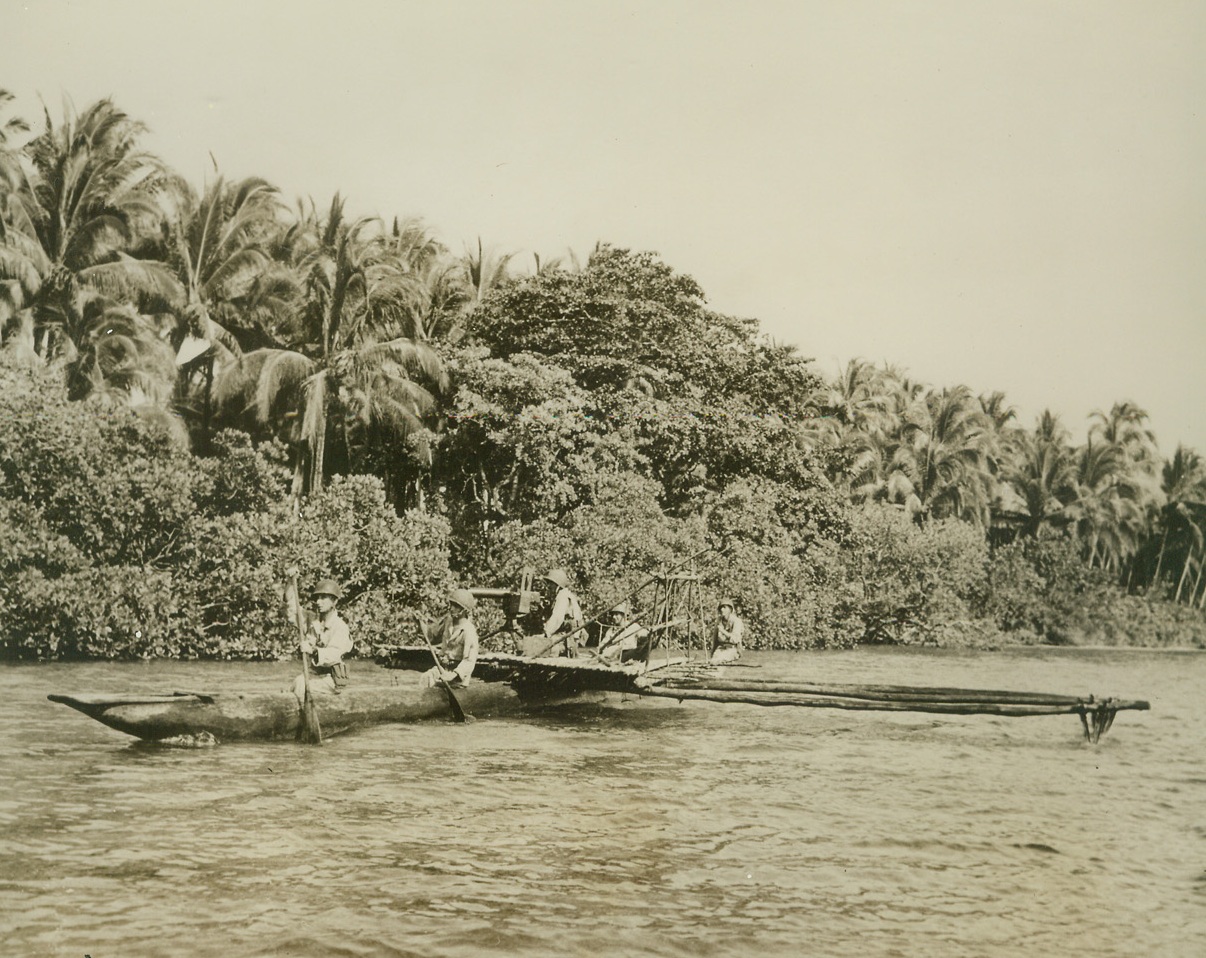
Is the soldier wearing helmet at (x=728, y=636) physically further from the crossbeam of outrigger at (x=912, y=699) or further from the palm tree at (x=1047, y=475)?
the palm tree at (x=1047, y=475)

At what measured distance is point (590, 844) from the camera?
7527 millimetres

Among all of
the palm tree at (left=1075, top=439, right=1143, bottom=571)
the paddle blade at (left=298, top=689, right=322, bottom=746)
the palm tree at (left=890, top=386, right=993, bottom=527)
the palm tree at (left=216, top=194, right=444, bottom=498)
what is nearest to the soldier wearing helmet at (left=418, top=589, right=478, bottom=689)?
the paddle blade at (left=298, top=689, right=322, bottom=746)

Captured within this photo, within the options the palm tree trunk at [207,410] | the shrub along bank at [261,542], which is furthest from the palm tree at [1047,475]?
the palm tree trunk at [207,410]

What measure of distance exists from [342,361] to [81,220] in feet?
17.6

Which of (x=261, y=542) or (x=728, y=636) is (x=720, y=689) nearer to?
(x=728, y=636)

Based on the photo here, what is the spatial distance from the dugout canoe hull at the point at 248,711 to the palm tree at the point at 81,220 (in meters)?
11.5

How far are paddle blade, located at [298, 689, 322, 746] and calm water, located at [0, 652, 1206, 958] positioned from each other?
0.71 ft

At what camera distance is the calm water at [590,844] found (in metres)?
5.86

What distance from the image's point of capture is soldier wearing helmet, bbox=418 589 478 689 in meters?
11.7

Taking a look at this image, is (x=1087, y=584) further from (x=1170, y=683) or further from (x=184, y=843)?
(x=184, y=843)

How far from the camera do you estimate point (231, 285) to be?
75.5ft

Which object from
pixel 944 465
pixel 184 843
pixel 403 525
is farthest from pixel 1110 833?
pixel 944 465

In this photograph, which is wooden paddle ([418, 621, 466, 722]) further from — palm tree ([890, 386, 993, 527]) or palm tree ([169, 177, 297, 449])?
palm tree ([890, 386, 993, 527])

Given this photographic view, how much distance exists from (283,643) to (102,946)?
13.2m
